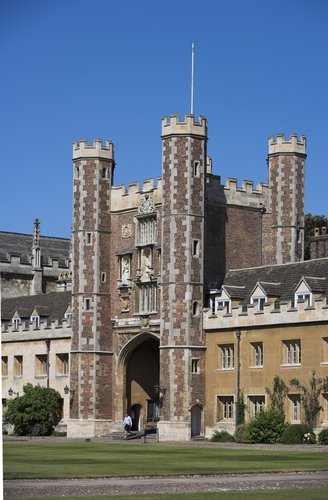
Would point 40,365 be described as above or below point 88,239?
below

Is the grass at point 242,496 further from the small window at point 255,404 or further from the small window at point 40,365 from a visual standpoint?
the small window at point 40,365

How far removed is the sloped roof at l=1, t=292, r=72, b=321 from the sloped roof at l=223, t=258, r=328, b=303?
15.0 metres

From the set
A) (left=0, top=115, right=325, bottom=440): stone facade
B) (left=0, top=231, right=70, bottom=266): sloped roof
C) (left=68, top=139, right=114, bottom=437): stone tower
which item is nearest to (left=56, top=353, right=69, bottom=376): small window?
(left=0, top=115, right=325, bottom=440): stone facade

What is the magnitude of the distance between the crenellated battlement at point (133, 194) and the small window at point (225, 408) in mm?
11155

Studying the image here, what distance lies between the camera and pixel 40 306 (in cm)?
7350

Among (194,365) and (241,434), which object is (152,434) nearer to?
(194,365)

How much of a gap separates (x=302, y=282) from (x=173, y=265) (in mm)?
7561

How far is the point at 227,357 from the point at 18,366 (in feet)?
64.8

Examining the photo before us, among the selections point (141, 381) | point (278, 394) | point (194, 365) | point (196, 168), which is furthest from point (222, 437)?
point (196, 168)

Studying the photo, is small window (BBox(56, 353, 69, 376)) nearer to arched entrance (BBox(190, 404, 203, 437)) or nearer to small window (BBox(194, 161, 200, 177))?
arched entrance (BBox(190, 404, 203, 437))

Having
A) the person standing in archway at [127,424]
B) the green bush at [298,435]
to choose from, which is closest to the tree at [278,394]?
the green bush at [298,435]

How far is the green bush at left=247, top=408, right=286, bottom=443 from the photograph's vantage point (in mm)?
49719

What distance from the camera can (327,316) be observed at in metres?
50.0

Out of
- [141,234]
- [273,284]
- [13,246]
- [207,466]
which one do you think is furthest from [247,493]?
[13,246]
